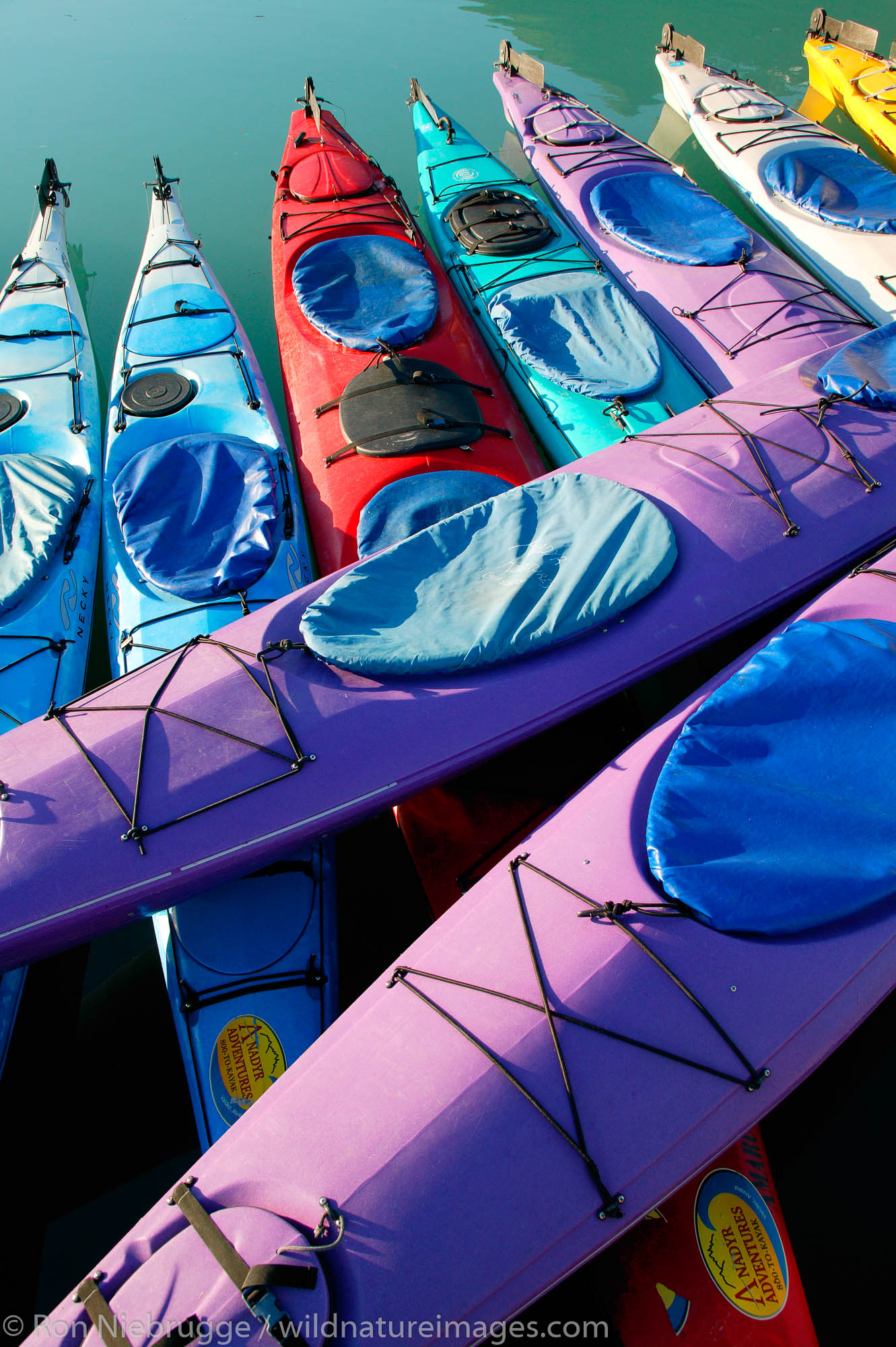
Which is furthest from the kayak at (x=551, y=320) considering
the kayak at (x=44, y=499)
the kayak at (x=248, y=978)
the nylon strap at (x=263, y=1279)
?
the nylon strap at (x=263, y=1279)

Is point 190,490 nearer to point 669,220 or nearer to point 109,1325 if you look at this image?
point 109,1325

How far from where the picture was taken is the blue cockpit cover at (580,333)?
14.2 ft

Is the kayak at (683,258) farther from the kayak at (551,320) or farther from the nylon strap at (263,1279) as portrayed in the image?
the nylon strap at (263,1279)

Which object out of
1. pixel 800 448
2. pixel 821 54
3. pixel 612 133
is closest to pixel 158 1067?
pixel 800 448

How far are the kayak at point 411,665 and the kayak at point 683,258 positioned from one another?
116 cm

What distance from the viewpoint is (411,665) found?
2.83m

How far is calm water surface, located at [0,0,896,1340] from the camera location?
22.7 feet

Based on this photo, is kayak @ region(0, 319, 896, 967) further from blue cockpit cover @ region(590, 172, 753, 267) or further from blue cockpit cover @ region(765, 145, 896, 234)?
blue cockpit cover @ region(765, 145, 896, 234)

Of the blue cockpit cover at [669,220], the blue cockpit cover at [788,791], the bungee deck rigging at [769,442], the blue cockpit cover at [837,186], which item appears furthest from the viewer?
the blue cockpit cover at [837,186]

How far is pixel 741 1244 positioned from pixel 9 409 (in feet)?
16.7

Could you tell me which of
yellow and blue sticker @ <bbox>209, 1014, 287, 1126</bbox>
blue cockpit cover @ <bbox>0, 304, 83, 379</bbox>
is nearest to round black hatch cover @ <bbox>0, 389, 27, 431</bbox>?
blue cockpit cover @ <bbox>0, 304, 83, 379</bbox>

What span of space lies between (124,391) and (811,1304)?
16.5 ft

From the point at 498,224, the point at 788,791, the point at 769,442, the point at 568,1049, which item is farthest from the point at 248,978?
the point at 498,224

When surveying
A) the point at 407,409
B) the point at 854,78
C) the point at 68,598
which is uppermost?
the point at 854,78
